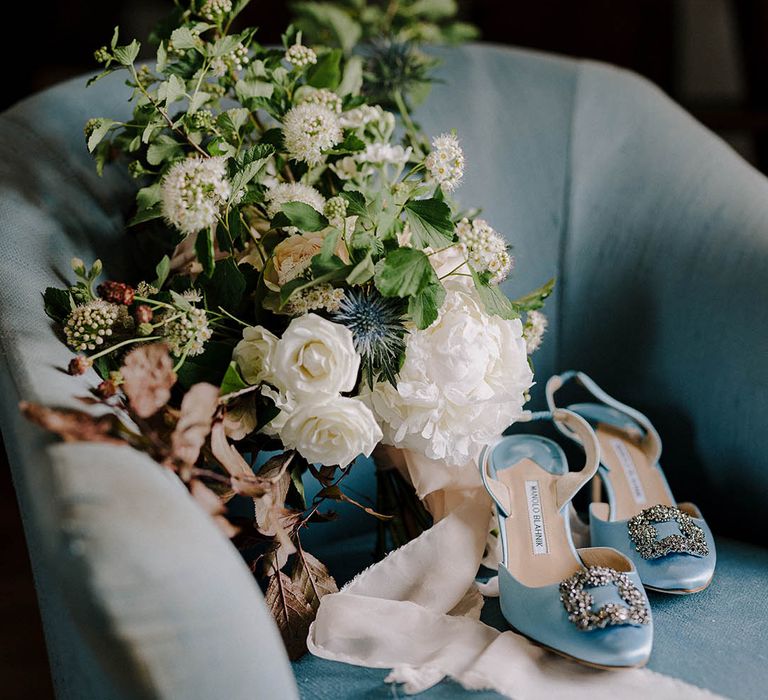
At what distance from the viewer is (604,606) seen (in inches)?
27.2

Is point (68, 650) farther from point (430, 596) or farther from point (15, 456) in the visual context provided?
point (430, 596)

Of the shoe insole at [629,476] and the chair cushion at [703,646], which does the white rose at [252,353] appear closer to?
the chair cushion at [703,646]

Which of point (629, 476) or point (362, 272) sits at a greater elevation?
point (362, 272)

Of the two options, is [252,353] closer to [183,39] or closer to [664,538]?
[183,39]

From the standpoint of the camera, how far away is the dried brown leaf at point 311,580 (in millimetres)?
751

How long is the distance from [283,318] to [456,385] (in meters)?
0.17

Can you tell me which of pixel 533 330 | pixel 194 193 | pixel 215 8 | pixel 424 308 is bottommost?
pixel 533 330

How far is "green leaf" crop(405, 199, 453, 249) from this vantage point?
70 cm

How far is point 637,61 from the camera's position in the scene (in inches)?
81.9

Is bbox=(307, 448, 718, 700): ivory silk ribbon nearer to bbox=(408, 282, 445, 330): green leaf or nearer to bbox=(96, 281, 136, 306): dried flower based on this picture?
bbox=(408, 282, 445, 330): green leaf

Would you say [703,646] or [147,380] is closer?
[147,380]

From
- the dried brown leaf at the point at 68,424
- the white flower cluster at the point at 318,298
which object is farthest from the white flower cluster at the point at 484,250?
the dried brown leaf at the point at 68,424

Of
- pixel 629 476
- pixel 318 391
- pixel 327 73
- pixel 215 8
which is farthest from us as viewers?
pixel 629 476

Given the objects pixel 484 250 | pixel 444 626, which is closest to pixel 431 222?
pixel 484 250
